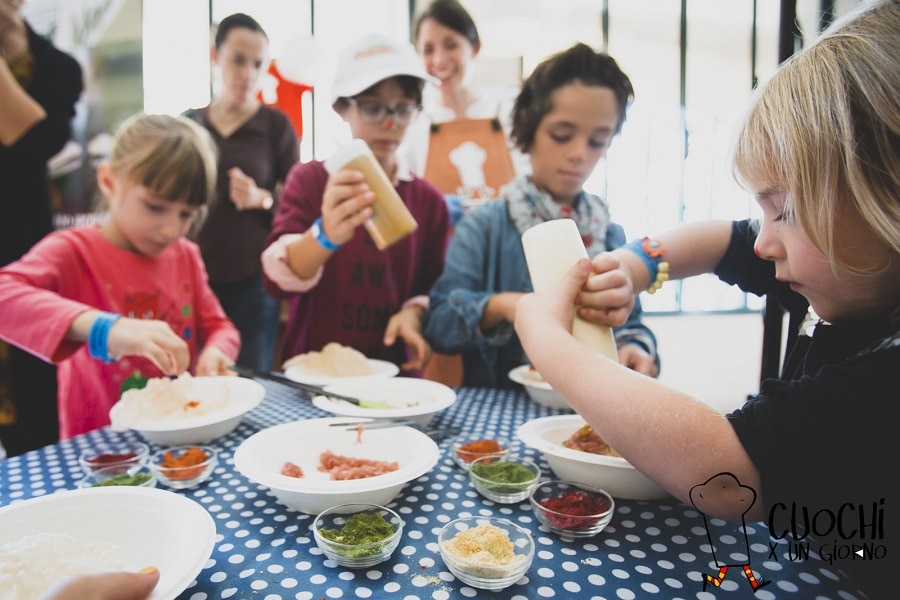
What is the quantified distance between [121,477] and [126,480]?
2 cm

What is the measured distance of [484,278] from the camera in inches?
67.1

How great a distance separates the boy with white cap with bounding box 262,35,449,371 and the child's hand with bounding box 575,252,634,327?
2.41 feet

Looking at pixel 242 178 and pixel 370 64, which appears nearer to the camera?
pixel 370 64

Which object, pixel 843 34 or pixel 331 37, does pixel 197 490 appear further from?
pixel 331 37

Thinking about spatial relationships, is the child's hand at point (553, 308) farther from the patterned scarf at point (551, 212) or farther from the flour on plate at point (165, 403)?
the patterned scarf at point (551, 212)

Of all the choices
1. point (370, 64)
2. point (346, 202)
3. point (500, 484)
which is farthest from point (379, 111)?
point (500, 484)

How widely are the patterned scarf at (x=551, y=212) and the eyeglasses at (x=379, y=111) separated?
43 centimetres

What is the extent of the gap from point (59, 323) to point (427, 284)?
1156 millimetres

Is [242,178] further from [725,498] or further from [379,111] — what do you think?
[725,498]

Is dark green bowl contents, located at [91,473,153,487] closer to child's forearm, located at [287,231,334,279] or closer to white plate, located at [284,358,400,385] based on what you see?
white plate, located at [284,358,400,385]

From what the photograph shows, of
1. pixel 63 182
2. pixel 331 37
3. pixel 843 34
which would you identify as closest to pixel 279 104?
pixel 331 37

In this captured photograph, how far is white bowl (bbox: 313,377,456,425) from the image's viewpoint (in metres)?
1.06

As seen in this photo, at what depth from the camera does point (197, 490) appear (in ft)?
2.72

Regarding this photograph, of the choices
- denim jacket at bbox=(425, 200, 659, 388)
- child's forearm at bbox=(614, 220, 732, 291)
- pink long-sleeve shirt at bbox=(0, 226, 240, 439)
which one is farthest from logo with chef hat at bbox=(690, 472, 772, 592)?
pink long-sleeve shirt at bbox=(0, 226, 240, 439)
